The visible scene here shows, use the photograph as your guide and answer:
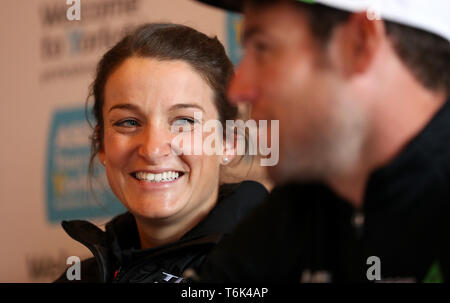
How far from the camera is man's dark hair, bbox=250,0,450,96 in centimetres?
51

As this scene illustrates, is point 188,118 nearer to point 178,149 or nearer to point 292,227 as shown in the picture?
point 178,149

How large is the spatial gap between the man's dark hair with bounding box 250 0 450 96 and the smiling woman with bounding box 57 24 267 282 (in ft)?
0.70

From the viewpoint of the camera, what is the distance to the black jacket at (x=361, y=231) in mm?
513

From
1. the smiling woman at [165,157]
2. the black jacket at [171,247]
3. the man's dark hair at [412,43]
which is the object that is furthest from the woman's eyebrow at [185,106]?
the man's dark hair at [412,43]

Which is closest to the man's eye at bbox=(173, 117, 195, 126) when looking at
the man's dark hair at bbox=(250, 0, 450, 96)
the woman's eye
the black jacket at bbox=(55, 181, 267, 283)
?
the woman's eye

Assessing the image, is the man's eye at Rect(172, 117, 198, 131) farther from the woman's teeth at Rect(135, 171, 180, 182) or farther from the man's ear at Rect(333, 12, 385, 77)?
the man's ear at Rect(333, 12, 385, 77)

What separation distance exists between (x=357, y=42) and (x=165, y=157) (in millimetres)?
291

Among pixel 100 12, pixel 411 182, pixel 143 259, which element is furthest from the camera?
pixel 100 12

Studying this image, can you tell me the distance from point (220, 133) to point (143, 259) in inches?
7.0

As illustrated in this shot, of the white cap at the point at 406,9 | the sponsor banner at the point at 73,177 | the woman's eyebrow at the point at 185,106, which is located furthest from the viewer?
the sponsor banner at the point at 73,177

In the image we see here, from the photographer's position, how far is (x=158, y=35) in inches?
29.1

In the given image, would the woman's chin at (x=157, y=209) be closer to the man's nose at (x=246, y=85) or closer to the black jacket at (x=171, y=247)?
the black jacket at (x=171, y=247)
